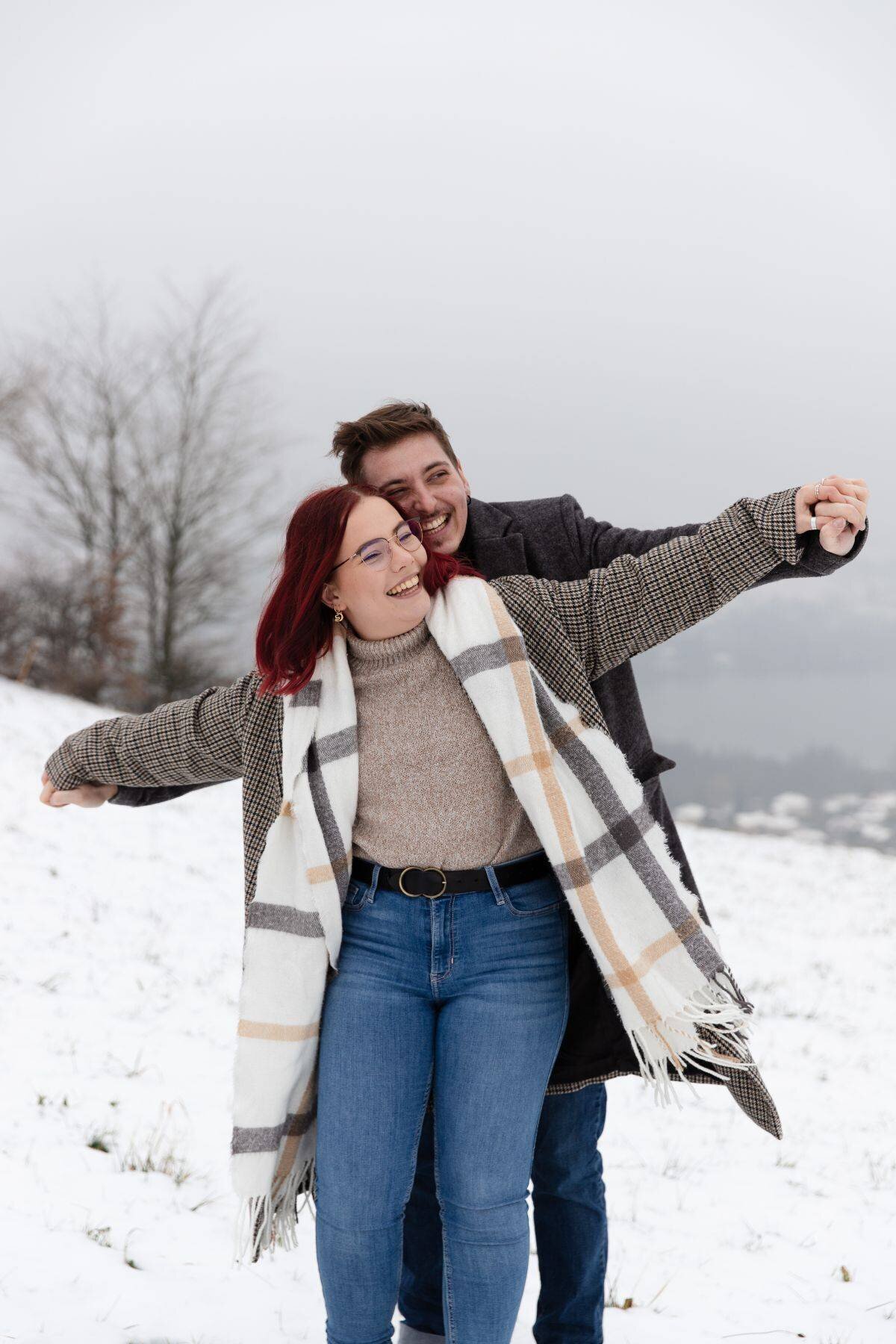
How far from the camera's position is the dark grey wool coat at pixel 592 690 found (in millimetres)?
2283

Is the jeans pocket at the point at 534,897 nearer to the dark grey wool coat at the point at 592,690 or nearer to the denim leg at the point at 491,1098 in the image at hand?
the denim leg at the point at 491,1098

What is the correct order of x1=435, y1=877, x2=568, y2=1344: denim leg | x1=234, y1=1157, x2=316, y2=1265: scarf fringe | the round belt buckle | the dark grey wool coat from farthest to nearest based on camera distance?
1. the dark grey wool coat
2. x1=234, y1=1157, x2=316, y2=1265: scarf fringe
3. the round belt buckle
4. x1=435, y1=877, x2=568, y2=1344: denim leg

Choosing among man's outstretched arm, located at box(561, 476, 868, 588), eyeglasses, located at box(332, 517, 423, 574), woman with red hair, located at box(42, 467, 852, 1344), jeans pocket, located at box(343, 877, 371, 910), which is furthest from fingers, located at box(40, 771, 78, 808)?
man's outstretched arm, located at box(561, 476, 868, 588)

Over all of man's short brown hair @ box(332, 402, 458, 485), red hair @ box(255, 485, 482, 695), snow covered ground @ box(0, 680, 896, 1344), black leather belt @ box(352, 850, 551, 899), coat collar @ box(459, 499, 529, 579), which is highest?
man's short brown hair @ box(332, 402, 458, 485)

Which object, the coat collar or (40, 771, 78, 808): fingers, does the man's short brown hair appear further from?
(40, 771, 78, 808): fingers

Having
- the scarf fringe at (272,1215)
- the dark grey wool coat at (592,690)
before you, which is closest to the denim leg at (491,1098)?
the dark grey wool coat at (592,690)

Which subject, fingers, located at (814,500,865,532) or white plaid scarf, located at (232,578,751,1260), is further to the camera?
white plaid scarf, located at (232,578,751,1260)

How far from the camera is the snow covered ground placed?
2.64 metres

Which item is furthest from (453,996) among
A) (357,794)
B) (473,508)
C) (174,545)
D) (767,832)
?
(174,545)

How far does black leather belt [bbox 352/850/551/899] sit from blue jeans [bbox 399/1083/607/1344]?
684 millimetres

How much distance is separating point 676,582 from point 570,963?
0.93 meters

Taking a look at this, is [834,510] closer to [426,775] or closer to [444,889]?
[426,775]

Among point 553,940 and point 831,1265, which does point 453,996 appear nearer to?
point 553,940

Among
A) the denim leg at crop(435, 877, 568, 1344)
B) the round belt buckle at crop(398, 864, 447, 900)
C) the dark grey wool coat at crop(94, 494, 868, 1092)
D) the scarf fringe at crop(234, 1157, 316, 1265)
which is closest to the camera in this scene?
the denim leg at crop(435, 877, 568, 1344)
